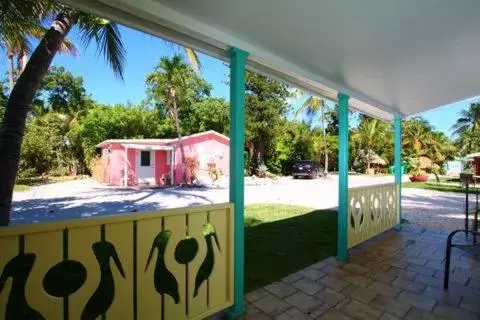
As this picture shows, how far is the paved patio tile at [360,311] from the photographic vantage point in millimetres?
2924

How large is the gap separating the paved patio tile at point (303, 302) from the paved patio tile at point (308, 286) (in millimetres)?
117

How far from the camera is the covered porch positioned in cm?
225

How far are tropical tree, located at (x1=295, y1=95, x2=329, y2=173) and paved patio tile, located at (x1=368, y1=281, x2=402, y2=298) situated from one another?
2328cm

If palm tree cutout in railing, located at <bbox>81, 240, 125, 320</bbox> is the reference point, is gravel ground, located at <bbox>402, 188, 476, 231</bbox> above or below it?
below

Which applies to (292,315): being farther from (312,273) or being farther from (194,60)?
(194,60)

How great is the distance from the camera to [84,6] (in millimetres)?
2146

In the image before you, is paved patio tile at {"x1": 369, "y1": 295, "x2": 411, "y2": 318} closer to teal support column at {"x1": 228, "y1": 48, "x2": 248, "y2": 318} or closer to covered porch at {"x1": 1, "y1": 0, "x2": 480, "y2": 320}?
covered porch at {"x1": 1, "y1": 0, "x2": 480, "y2": 320}

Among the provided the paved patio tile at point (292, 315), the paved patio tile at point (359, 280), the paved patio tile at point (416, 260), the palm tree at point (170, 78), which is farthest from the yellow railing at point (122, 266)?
the palm tree at point (170, 78)

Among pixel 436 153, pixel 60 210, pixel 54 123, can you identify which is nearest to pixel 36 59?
pixel 60 210

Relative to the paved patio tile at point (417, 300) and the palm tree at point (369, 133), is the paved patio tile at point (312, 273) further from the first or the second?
the palm tree at point (369, 133)

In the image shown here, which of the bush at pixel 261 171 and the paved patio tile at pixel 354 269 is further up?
the bush at pixel 261 171

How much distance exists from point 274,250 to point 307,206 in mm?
5619

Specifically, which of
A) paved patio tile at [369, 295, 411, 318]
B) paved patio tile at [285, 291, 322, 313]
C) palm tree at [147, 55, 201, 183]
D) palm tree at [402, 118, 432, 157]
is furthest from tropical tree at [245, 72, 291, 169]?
paved patio tile at [369, 295, 411, 318]

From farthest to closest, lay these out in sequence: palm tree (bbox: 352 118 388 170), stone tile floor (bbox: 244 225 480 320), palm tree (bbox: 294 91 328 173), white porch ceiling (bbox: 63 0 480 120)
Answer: palm tree (bbox: 352 118 388 170), palm tree (bbox: 294 91 328 173), stone tile floor (bbox: 244 225 480 320), white porch ceiling (bbox: 63 0 480 120)
